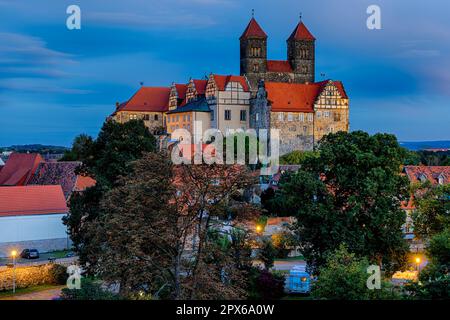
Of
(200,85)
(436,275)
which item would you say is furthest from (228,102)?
(436,275)

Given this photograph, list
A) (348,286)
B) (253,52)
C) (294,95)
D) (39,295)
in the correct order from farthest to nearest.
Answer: (253,52)
(294,95)
(39,295)
(348,286)

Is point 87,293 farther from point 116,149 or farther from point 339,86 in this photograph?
point 339,86

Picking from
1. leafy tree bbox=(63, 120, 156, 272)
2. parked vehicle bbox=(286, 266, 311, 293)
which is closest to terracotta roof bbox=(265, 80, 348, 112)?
leafy tree bbox=(63, 120, 156, 272)

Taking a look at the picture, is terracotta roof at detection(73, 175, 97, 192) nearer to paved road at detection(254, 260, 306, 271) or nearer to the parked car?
the parked car

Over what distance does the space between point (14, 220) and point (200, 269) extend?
29.9 meters

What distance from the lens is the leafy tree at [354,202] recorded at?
2934cm

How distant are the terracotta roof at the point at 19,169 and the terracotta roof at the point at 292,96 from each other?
122ft

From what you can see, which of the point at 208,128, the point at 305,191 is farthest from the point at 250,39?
the point at 305,191

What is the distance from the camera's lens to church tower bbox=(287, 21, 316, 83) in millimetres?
109312

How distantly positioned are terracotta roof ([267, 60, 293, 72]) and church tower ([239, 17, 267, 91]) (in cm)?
155

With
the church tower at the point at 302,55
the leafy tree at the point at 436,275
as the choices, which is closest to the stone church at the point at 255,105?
the church tower at the point at 302,55

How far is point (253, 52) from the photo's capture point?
10512cm

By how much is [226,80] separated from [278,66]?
49.1 ft

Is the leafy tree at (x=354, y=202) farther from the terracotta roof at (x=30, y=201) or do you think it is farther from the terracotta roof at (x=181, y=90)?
the terracotta roof at (x=181, y=90)
